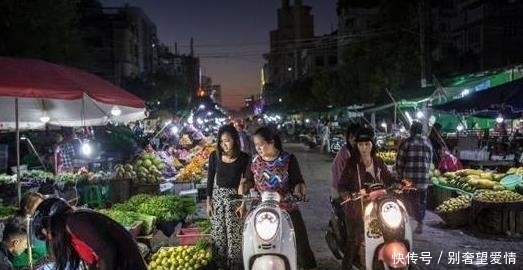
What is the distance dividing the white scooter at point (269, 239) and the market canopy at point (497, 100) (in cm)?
610

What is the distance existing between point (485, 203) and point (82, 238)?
8.37 metres

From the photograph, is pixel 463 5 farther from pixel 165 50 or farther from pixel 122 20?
pixel 165 50

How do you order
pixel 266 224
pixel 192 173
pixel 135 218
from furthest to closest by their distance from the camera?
pixel 192 173
pixel 135 218
pixel 266 224

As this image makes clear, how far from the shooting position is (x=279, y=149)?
263 inches

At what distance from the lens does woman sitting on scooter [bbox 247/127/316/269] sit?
6.54m

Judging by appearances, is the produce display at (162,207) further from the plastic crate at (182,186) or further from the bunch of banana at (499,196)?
the bunch of banana at (499,196)

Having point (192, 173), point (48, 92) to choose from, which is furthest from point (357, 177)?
point (192, 173)

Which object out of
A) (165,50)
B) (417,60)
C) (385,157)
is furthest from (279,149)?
(165,50)

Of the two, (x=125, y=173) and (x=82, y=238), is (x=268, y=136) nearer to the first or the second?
(x=82, y=238)

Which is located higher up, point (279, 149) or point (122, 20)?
point (122, 20)

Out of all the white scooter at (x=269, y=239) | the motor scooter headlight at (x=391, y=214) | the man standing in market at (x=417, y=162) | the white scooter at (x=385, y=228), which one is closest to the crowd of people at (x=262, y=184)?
the white scooter at (x=385, y=228)

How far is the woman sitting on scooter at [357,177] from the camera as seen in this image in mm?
6480

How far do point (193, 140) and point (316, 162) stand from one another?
6.08 m

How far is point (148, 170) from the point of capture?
497 inches
